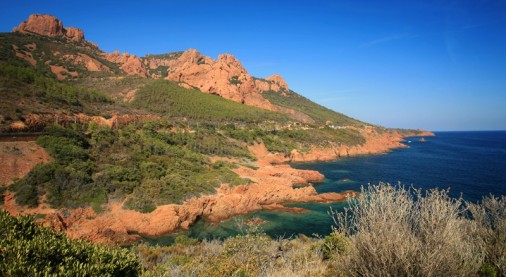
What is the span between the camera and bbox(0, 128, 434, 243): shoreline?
20797mm

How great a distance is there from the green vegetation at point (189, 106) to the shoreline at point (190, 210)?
33.1 metres

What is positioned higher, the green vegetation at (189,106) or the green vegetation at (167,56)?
the green vegetation at (167,56)

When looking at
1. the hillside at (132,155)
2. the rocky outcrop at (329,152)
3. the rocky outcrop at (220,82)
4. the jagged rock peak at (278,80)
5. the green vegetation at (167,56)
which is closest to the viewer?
the hillside at (132,155)

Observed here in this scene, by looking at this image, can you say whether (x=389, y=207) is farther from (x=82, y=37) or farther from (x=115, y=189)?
(x=82, y=37)

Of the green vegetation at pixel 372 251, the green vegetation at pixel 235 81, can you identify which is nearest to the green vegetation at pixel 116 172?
the green vegetation at pixel 372 251

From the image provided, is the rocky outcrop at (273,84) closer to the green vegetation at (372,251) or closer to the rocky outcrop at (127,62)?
the rocky outcrop at (127,62)

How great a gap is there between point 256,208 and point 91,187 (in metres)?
15.9

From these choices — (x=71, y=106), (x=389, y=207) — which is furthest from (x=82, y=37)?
(x=389, y=207)

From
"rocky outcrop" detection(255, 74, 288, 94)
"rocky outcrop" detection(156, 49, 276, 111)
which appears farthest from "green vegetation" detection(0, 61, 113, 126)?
"rocky outcrop" detection(255, 74, 288, 94)

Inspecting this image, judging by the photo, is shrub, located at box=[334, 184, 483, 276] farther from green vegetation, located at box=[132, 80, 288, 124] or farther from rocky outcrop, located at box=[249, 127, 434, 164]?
green vegetation, located at box=[132, 80, 288, 124]

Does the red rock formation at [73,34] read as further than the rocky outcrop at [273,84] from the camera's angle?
No

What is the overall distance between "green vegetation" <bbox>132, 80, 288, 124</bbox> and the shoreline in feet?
109

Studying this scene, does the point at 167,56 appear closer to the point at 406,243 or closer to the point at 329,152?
the point at 329,152

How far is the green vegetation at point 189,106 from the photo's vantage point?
67.9 m
